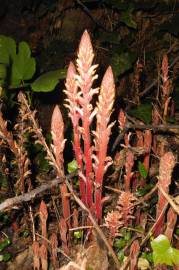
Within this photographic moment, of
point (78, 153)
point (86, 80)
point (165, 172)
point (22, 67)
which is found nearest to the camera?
point (86, 80)

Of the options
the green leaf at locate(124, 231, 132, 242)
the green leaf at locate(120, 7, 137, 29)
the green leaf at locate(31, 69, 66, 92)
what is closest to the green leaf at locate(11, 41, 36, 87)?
the green leaf at locate(31, 69, 66, 92)

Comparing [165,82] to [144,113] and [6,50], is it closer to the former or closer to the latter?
[144,113]

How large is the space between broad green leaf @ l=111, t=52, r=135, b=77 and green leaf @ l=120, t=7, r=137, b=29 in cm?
46

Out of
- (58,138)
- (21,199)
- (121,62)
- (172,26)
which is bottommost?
(21,199)

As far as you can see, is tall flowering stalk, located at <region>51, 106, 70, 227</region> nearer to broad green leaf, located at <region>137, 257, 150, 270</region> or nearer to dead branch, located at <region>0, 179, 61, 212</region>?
dead branch, located at <region>0, 179, 61, 212</region>

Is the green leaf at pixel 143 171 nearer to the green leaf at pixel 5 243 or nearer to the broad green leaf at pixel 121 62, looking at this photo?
the green leaf at pixel 5 243

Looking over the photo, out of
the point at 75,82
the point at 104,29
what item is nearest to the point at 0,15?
the point at 104,29

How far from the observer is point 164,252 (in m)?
1.21

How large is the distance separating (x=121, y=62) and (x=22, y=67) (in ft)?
4.15

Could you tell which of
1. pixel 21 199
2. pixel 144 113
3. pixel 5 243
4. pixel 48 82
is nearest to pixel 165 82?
pixel 144 113

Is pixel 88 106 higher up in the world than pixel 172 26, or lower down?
lower down

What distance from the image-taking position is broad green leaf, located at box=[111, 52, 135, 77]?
3055 mm

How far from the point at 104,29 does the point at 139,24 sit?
0.47 metres

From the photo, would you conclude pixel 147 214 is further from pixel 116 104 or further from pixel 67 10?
pixel 67 10
